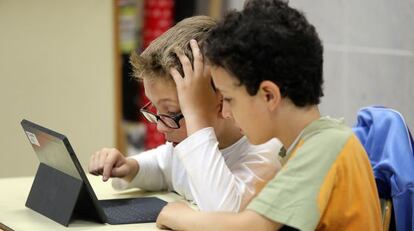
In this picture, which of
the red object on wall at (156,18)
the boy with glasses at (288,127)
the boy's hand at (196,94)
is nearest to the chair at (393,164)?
the boy with glasses at (288,127)

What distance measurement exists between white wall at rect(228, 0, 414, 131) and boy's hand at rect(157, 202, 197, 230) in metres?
0.92

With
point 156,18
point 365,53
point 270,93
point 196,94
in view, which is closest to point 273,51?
point 270,93

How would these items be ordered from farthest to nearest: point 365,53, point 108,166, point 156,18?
point 156,18, point 365,53, point 108,166

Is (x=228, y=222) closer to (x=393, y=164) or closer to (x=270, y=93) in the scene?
(x=270, y=93)

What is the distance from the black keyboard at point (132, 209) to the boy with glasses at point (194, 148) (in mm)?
88

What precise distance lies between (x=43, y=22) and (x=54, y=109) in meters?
0.40

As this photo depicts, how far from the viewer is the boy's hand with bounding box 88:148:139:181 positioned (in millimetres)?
1943

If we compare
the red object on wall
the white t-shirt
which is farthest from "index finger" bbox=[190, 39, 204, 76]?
the red object on wall

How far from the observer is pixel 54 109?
12.4 feet

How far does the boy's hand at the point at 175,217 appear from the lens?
5.01 feet

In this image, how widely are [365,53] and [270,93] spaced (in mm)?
1071

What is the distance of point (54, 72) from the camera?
3.75 meters

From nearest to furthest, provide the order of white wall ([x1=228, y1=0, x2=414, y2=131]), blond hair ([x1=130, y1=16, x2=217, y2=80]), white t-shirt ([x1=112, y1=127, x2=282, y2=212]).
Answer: white t-shirt ([x1=112, y1=127, x2=282, y2=212]) < blond hair ([x1=130, y1=16, x2=217, y2=80]) < white wall ([x1=228, y1=0, x2=414, y2=131])

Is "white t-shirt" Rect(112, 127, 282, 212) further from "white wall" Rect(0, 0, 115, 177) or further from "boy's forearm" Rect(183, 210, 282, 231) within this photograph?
"white wall" Rect(0, 0, 115, 177)
